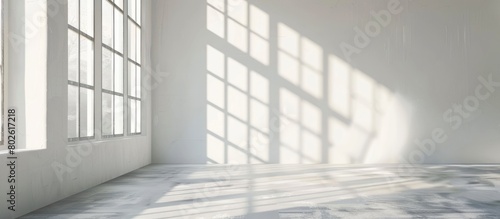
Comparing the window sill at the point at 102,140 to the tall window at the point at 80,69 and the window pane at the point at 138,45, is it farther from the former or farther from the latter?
the window pane at the point at 138,45

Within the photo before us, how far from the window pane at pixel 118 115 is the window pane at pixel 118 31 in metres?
1.05

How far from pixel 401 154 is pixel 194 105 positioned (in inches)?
232

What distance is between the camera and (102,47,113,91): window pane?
9680 millimetres

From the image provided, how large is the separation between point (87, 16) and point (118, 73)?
7.19 feet

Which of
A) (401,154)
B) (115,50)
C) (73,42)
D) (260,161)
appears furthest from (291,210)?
(401,154)

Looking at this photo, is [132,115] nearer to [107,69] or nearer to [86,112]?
[107,69]

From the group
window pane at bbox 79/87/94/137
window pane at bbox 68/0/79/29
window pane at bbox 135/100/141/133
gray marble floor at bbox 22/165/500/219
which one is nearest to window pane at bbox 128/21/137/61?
window pane at bbox 135/100/141/133

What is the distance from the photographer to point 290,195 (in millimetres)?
7961

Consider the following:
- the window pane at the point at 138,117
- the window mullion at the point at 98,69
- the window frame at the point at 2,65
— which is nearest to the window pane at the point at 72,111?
the window mullion at the point at 98,69

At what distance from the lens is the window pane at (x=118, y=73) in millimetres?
10609

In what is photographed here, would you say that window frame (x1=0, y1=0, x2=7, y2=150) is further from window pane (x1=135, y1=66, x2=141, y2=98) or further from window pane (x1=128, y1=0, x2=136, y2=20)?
window pane (x1=135, y1=66, x2=141, y2=98)

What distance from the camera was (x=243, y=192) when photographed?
27.4ft

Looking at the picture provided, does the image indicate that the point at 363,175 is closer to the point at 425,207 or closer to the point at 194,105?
the point at 425,207

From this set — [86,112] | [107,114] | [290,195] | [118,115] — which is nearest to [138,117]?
[118,115]
